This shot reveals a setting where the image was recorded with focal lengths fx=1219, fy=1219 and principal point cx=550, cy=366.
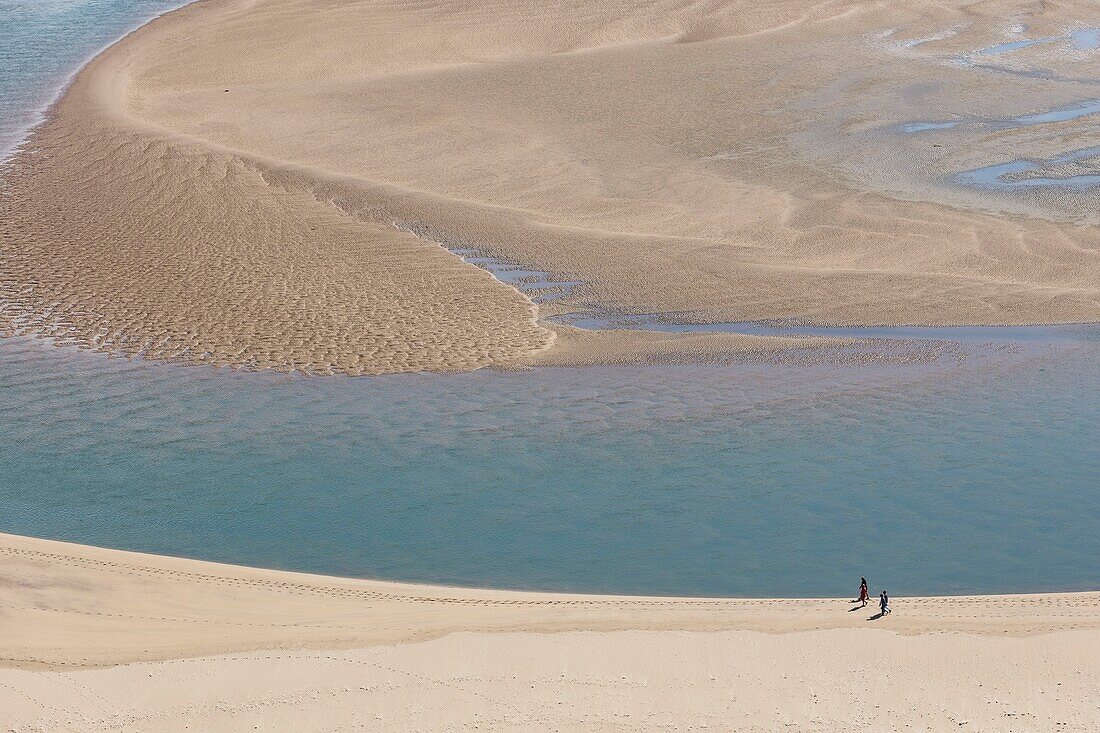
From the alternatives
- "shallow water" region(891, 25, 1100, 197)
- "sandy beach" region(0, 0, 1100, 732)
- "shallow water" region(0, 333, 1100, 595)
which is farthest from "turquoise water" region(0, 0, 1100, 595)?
"shallow water" region(891, 25, 1100, 197)

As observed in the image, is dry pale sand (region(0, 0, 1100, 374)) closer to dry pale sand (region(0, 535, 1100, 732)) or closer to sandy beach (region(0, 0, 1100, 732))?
sandy beach (region(0, 0, 1100, 732))

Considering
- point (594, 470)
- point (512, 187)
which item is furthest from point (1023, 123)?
point (594, 470)

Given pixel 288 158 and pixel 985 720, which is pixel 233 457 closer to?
pixel 985 720

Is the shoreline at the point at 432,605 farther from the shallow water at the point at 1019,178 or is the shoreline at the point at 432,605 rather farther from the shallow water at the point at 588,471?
the shallow water at the point at 1019,178

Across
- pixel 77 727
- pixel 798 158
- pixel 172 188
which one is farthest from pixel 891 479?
pixel 172 188

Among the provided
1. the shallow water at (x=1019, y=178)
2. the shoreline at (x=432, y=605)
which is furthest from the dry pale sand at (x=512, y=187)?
the shoreline at (x=432, y=605)

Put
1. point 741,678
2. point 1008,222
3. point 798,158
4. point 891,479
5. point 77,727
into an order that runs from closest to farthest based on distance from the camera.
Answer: point 77,727 < point 741,678 < point 891,479 < point 1008,222 < point 798,158

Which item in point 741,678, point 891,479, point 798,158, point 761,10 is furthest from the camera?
point 761,10
